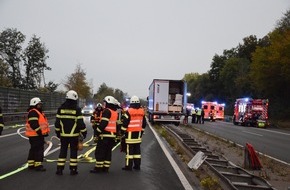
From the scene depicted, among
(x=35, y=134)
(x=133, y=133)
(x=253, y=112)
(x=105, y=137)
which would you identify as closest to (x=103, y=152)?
(x=105, y=137)

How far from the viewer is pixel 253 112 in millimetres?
43688

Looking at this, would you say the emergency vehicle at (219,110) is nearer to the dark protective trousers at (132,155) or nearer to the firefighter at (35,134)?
the dark protective trousers at (132,155)

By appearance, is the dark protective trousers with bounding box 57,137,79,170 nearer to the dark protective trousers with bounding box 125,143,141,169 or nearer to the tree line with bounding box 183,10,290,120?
the dark protective trousers with bounding box 125,143,141,169

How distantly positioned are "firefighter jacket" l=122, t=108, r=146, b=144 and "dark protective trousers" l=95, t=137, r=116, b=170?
0.48 metres

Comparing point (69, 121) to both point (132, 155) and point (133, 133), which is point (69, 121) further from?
point (132, 155)

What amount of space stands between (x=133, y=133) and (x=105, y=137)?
825 mm

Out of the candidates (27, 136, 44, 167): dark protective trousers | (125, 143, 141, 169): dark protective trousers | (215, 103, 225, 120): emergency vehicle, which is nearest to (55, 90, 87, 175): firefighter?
(27, 136, 44, 167): dark protective trousers

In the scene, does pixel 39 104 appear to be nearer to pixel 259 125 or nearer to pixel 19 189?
pixel 19 189

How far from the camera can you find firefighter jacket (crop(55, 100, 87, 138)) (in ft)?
32.6

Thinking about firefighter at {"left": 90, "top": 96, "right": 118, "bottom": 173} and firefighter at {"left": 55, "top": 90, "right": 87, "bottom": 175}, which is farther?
firefighter at {"left": 90, "top": 96, "right": 118, "bottom": 173}

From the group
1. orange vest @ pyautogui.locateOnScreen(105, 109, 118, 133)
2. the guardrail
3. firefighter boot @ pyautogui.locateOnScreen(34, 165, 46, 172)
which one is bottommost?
firefighter boot @ pyautogui.locateOnScreen(34, 165, 46, 172)

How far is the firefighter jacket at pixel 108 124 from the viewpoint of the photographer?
34.2ft

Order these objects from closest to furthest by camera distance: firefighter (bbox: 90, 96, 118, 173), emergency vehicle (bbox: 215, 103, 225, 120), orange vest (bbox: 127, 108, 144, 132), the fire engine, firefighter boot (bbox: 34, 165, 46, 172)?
firefighter boot (bbox: 34, 165, 46, 172), firefighter (bbox: 90, 96, 118, 173), orange vest (bbox: 127, 108, 144, 132), the fire engine, emergency vehicle (bbox: 215, 103, 225, 120)

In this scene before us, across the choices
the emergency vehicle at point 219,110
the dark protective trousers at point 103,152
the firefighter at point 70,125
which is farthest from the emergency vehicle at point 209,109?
the firefighter at point 70,125
